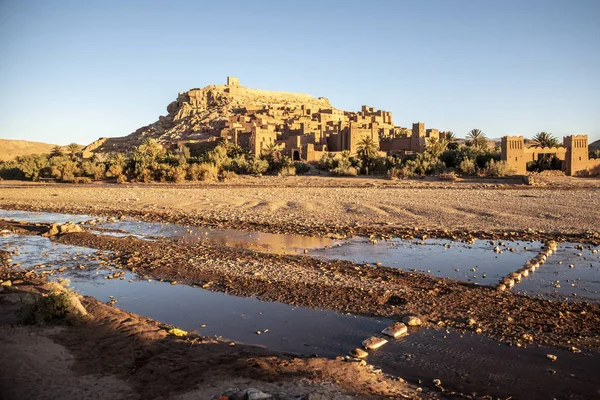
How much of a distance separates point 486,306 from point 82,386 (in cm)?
550

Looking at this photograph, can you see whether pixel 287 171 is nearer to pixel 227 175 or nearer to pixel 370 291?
pixel 227 175

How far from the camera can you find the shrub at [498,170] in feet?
99.6

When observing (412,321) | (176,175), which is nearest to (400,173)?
(176,175)

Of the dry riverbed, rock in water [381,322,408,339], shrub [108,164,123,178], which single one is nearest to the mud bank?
the dry riverbed

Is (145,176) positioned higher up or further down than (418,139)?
further down

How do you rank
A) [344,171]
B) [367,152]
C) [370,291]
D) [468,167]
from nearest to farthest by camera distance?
[370,291], [468,167], [344,171], [367,152]

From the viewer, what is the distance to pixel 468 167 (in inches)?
1276

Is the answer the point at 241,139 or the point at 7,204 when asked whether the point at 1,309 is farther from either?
the point at 241,139

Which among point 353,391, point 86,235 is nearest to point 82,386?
point 353,391

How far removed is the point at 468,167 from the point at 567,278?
24.8 meters

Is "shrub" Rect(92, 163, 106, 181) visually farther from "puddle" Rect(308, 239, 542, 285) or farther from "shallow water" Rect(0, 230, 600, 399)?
"shallow water" Rect(0, 230, 600, 399)

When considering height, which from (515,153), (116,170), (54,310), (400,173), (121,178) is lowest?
(54,310)

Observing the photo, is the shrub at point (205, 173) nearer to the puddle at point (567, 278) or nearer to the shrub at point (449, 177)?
the shrub at point (449, 177)

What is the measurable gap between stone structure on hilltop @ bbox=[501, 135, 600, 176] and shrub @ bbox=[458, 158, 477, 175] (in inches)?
76.6
